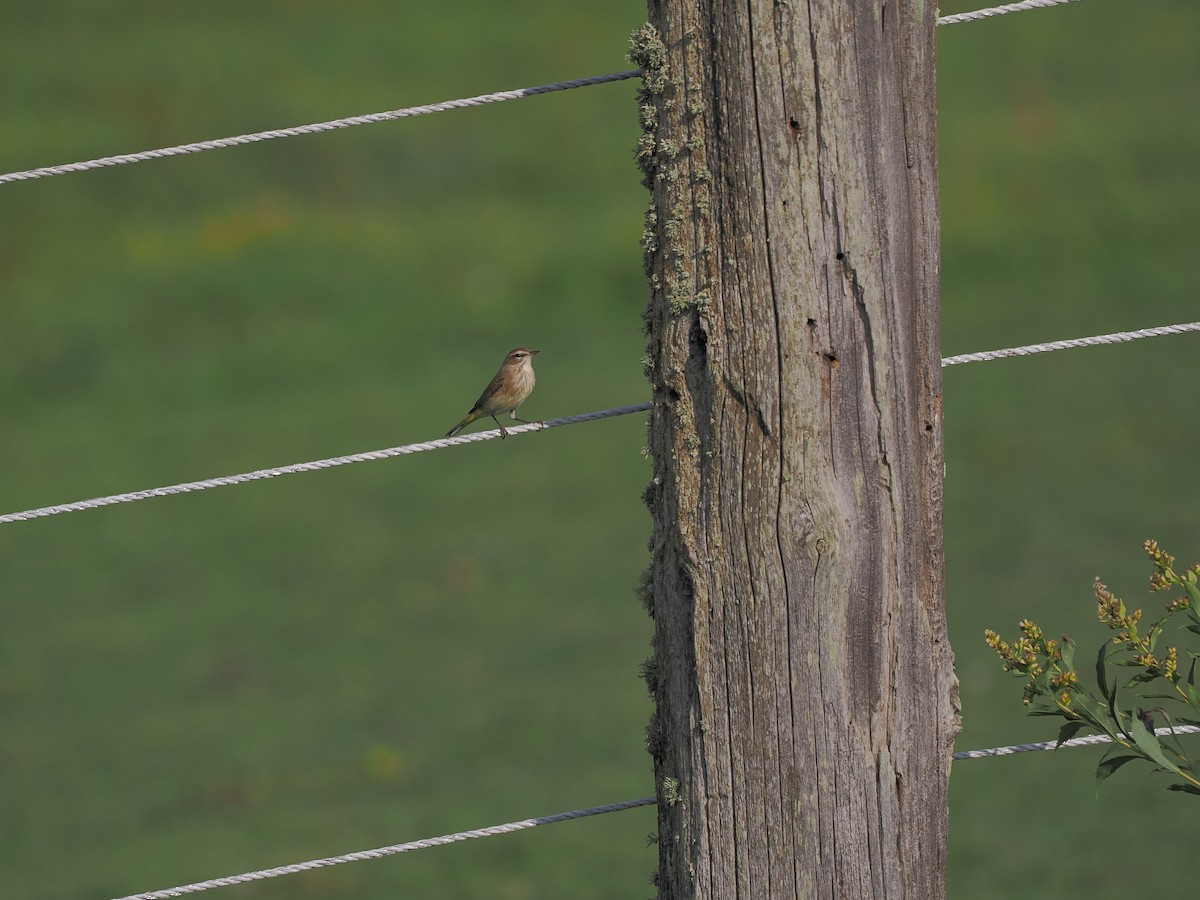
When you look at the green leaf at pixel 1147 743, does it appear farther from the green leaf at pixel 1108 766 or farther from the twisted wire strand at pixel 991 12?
the twisted wire strand at pixel 991 12

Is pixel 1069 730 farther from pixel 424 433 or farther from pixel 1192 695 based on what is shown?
pixel 424 433

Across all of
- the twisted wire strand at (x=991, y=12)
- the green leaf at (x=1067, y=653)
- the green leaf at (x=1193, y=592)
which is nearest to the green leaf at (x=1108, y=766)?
the green leaf at (x=1067, y=653)

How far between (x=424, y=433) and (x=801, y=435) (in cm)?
1132

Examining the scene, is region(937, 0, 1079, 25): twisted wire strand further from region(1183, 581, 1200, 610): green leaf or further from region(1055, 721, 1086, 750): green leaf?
region(1055, 721, 1086, 750): green leaf

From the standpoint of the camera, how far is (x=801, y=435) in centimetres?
250

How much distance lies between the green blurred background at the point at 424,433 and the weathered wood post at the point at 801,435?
4.30 m

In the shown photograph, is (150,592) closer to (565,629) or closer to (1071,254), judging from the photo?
(565,629)

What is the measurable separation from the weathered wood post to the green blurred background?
430 centimetres

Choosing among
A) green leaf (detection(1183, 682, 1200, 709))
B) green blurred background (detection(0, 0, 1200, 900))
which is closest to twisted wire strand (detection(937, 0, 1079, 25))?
green leaf (detection(1183, 682, 1200, 709))

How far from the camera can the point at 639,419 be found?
13688 millimetres

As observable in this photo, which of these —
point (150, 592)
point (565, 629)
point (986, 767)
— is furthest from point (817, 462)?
point (150, 592)

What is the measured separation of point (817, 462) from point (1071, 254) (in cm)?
1439

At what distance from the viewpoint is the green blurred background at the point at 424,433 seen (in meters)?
8.70

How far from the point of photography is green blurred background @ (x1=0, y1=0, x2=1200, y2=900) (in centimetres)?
870
